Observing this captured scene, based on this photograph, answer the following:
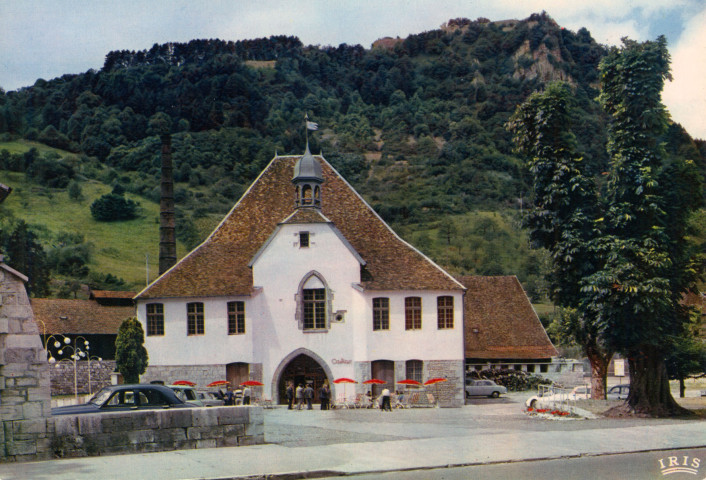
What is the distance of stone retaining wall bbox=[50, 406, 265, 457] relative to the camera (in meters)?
19.7

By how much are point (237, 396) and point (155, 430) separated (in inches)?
854

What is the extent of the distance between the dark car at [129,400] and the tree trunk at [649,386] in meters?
16.6

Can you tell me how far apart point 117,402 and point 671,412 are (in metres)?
19.1

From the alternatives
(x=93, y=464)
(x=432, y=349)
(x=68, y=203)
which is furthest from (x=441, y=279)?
(x=68, y=203)

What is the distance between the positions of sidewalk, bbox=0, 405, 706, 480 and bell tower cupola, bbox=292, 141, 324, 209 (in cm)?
1895

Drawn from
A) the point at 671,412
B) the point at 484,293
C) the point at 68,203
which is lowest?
the point at 671,412

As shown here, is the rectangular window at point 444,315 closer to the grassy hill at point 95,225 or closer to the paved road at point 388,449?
the paved road at point 388,449

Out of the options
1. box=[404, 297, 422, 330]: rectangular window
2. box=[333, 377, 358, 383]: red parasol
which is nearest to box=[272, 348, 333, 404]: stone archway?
box=[333, 377, 358, 383]: red parasol

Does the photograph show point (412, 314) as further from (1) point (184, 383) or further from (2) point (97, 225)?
(2) point (97, 225)

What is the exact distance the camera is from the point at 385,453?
20.9 m

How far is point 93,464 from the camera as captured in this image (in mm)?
18609

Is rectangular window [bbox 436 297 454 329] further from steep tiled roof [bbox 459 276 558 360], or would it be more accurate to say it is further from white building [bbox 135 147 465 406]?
steep tiled roof [bbox 459 276 558 360]

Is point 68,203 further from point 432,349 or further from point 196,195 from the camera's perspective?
point 432,349

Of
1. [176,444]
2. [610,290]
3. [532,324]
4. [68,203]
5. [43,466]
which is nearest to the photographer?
[43,466]
